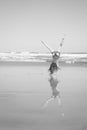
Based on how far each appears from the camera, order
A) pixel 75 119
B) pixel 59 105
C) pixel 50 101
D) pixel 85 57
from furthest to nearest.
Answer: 1. pixel 85 57
2. pixel 50 101
3. pixel 59 105
4. pixel 75 119

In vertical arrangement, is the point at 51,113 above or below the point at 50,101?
above

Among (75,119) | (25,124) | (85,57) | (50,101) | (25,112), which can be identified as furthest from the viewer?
(85,57)

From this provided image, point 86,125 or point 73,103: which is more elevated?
point 86,125

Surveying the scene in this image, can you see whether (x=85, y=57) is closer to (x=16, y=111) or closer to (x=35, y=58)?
(x=35, y=58)

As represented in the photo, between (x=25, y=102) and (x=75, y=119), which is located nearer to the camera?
(x=75, y=119)

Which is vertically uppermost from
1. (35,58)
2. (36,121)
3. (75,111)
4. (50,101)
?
(36,121)

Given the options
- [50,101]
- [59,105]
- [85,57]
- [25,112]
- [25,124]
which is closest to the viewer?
[25,124]

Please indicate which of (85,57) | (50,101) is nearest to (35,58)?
(85,57)

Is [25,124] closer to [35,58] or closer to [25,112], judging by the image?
[25,112]

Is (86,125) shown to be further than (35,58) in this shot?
No

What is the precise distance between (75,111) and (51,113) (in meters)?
0.51

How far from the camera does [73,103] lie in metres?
7.08

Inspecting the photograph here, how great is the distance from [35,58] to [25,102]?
27.3m

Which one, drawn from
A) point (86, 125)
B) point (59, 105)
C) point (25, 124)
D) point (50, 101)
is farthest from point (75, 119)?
point (50, 101)
